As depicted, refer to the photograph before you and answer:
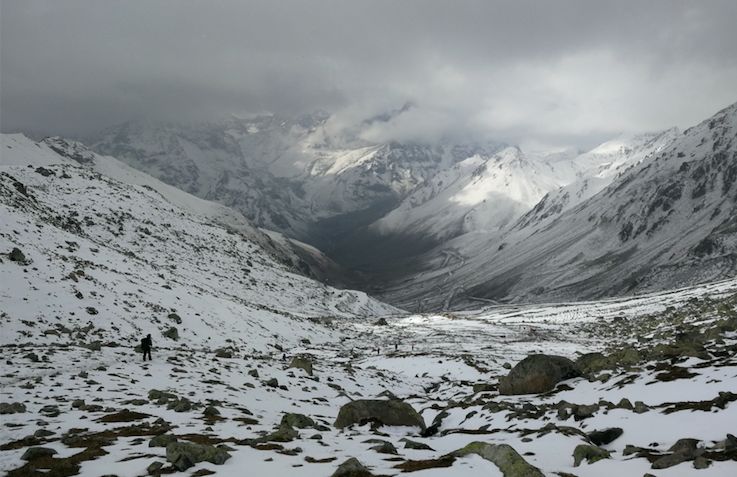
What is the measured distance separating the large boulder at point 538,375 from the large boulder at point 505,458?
50.1 ft

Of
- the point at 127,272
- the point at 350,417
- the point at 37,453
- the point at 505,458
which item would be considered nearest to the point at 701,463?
the point at 505,458

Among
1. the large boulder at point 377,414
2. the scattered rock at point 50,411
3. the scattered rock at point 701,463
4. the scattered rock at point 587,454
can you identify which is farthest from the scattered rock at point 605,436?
the scattered rock at point 50,411

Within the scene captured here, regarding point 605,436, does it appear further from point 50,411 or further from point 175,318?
point 175,318

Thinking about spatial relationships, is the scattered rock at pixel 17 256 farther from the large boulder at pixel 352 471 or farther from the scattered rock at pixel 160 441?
the large boulder at pixel 352 471

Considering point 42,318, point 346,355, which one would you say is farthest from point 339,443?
point 346,355

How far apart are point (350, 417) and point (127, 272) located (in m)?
45.9

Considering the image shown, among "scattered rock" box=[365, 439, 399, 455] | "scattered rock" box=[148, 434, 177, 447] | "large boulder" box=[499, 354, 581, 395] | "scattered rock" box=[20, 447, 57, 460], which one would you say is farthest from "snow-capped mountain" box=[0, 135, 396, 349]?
"large boulder" box=[499, 354, 581, 395]

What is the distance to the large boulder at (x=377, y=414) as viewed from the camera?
76.3ft

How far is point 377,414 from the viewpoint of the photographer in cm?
2359

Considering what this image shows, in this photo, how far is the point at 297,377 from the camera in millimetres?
34812

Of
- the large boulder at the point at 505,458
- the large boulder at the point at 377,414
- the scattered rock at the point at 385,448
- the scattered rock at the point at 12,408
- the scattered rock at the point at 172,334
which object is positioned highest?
the scattered rock at the point at 172,334

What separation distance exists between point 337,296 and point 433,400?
12095 centimetres

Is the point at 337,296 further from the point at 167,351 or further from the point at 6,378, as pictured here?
the point at 6,378

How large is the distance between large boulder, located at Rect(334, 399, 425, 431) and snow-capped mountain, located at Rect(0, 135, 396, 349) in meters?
23.6
